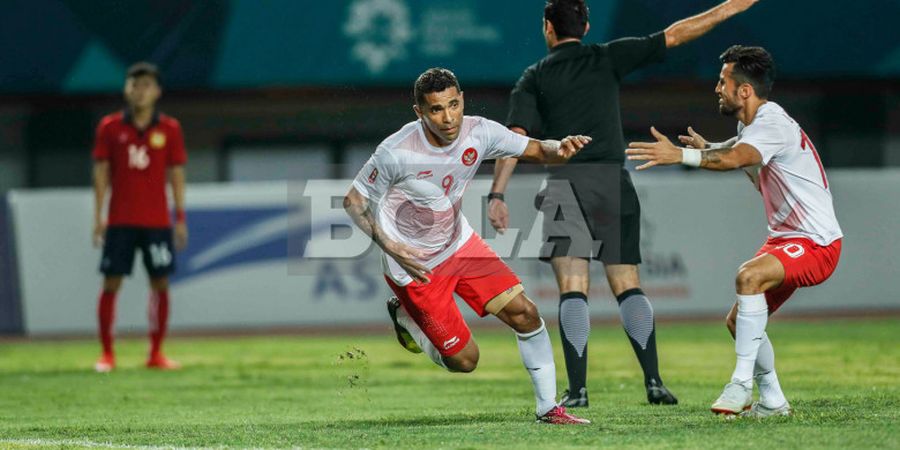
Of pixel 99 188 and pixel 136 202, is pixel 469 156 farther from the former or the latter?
pixel 99 188

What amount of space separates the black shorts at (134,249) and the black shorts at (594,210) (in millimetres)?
4749

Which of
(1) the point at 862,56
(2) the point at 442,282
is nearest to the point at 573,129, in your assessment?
(2) the point at 442,282

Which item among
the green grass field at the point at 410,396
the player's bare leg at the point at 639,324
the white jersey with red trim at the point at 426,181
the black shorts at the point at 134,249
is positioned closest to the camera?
the green grass field at the point at 410,396

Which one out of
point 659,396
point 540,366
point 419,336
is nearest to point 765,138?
point 540,366

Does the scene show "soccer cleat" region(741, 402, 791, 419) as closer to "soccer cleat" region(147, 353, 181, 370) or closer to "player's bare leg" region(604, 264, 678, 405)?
"player's bare leg" region(604, 264, 678, 405)

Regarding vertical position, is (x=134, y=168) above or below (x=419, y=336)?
above

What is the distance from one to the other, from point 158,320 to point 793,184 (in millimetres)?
6628

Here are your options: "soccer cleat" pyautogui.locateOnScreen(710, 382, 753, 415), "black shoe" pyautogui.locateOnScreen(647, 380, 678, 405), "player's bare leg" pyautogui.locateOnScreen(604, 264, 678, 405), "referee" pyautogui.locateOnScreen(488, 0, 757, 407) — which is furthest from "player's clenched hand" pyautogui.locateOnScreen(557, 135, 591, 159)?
"black shoe" pyautogui.locateOnScreen(647, 380, 678, 405)

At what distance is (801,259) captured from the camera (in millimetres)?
7375

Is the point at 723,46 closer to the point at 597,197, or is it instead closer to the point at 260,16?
the point at 260,16

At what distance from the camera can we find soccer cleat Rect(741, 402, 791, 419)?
7.36m

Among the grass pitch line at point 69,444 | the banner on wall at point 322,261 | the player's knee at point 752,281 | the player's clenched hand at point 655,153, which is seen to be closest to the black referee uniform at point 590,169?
the player's knee at point 752,281

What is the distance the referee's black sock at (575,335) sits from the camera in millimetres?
8414

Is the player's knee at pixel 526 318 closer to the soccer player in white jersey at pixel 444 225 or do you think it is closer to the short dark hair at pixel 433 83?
the soccer player in white jersey at pixel 444 225
